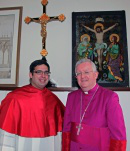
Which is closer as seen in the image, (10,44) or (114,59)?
(114,59)

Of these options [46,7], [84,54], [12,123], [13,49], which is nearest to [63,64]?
[84,54]

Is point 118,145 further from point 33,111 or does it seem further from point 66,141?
point 33,111

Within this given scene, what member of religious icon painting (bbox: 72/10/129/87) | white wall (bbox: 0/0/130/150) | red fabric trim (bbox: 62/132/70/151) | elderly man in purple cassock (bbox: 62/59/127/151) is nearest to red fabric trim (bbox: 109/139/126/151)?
elderly man in purple cassock (bbox: 62/59/127/151)

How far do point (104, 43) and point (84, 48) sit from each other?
1.28ft

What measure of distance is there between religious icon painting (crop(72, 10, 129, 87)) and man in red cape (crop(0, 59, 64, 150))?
828mm

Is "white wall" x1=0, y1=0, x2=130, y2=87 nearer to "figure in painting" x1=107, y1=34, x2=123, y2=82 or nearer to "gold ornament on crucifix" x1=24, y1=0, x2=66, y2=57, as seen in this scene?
"gold ornament on crucifix" x1=24, y1=0, x2=66, y2=57

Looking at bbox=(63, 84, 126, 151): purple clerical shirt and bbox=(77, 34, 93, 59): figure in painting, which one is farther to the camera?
bbox=(77, 34, 93, 59): figure in painting

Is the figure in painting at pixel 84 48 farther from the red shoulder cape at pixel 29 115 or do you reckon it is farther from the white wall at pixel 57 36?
the red shoulder cape at pixel 29 115

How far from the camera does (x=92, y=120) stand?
1.60m

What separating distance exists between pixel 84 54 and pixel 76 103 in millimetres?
1241

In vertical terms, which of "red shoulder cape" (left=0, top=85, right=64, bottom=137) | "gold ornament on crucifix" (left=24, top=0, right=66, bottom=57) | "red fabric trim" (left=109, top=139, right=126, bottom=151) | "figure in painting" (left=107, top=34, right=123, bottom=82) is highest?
"gold ornament on crucifix" (left=24, top=0, right=66, bottom=57)

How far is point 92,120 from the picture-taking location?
1600 millimetres

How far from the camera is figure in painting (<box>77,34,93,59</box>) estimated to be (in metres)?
2.81

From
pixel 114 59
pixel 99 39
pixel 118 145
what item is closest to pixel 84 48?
pixel 99 39
